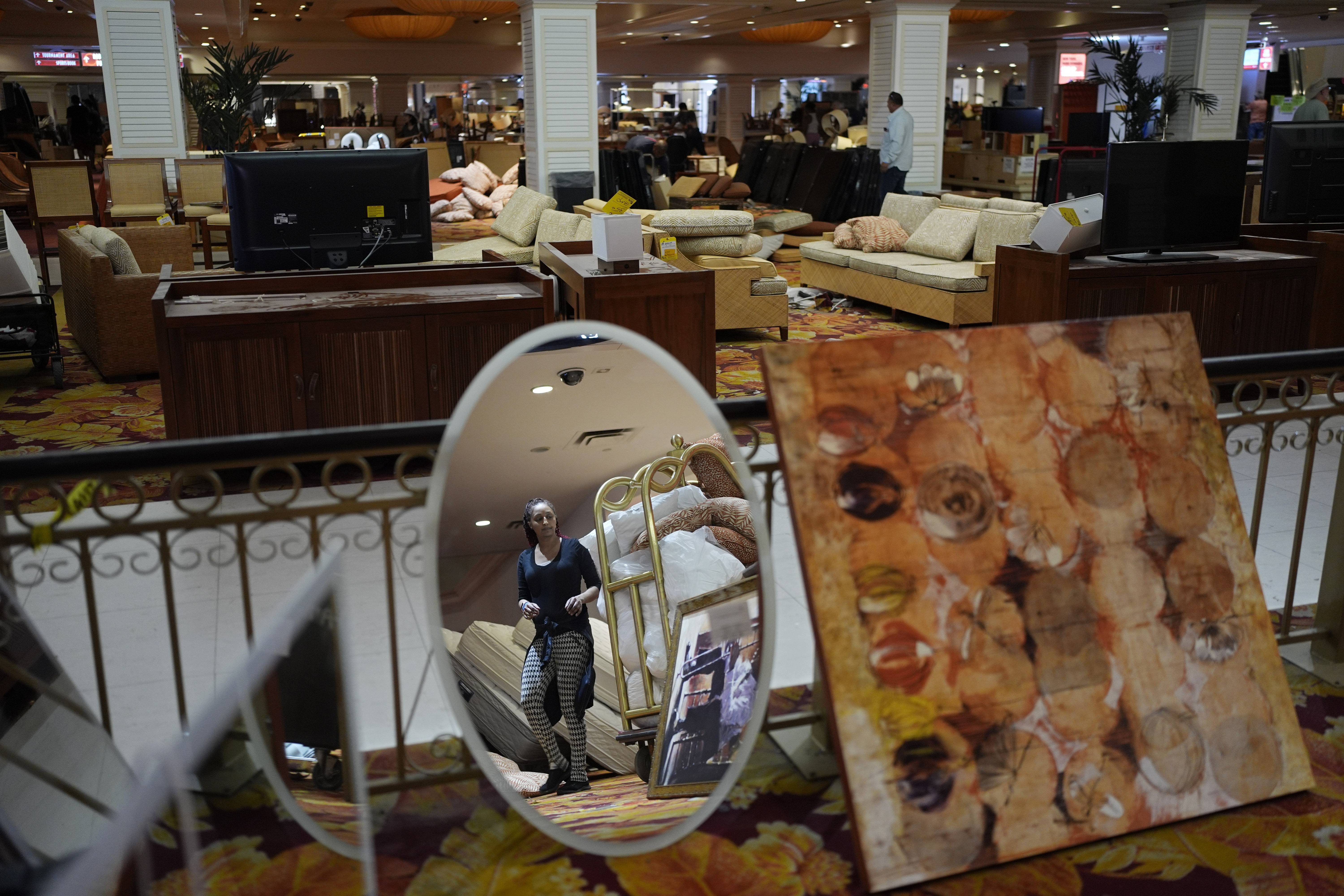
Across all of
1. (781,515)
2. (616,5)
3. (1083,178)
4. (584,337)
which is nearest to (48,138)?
(616,5)

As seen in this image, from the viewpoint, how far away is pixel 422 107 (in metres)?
31.4

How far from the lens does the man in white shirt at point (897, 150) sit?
11984 mm

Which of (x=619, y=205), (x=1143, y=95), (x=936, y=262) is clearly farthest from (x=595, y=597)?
(x=1143, y=95)

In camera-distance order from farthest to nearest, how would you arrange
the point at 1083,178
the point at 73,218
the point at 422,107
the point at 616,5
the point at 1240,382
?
1. the point at 422,107
2. the point at 616,5
3. the point at 73,218
4. the point at 1083,178
5. the point at 1240,382

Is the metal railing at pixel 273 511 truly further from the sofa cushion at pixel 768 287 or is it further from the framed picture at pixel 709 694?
the sofa cushion at pixel 768 287

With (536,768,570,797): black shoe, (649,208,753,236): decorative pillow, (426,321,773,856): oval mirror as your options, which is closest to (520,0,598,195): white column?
(649,208,753,236): decorative pillow

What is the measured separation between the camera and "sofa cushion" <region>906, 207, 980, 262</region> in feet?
26.6

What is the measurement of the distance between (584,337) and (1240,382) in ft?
5.20

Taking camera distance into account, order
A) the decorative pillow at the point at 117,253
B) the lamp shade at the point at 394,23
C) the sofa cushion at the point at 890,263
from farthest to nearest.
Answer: the lamp shade at the point at 394,23, the sofa cushion at the point at 890,263, the decorative pillow at the point at 117,253

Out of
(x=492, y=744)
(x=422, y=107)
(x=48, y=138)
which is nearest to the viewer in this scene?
(x=492, y=744)

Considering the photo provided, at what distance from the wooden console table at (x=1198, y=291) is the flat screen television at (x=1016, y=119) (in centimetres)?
1319

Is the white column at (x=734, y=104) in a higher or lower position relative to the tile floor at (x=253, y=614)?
higher

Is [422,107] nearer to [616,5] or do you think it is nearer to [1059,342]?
[616,5]

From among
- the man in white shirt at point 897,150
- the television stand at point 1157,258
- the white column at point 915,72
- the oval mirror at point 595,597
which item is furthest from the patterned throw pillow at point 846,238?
the oval mirror at point 595,597
